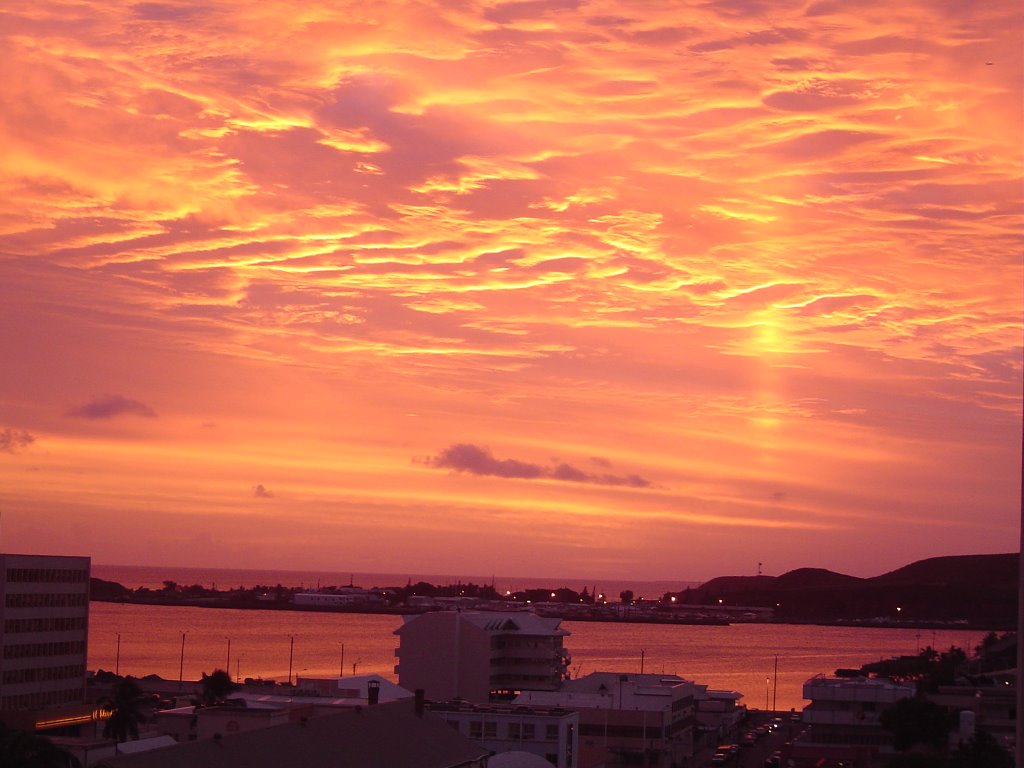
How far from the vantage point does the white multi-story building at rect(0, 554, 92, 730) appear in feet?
142

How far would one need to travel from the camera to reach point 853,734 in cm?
4766

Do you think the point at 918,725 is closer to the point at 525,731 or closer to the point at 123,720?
the point at 525,731

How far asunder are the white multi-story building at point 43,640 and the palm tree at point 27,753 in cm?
2276

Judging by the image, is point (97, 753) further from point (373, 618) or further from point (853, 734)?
point (373, 618)

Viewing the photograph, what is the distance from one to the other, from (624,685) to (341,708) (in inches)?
1060

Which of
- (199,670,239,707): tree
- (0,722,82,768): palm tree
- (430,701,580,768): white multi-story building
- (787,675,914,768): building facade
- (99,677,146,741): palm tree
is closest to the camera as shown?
(0,722,82,768): palm tree

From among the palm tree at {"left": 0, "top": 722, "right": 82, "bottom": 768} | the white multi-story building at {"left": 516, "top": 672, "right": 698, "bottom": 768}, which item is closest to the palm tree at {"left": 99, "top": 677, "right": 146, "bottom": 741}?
the white multi-story building at {"left": 516, "top": 672, "right": 698, "bottom": 768}

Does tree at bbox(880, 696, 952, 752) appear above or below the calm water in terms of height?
above

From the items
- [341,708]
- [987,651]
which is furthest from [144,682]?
[987,651]

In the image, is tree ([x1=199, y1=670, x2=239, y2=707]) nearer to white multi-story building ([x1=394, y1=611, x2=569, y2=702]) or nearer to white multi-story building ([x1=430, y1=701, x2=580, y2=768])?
white multi-story building ([x1=394, y1=611, x2=569, y2=702])

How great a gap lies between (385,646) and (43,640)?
8396 cm

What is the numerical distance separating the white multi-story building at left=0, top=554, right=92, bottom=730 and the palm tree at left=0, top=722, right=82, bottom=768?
2276 centimetres

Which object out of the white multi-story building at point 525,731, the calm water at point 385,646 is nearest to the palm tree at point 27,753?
the white multi-story building at point 525,731

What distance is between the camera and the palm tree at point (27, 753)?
731 inches
